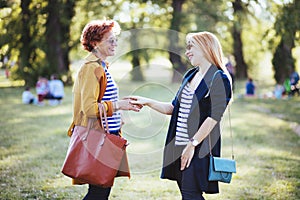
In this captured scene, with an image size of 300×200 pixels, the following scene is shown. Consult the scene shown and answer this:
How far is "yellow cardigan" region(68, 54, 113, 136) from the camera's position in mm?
3318

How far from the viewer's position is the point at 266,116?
1305 cm

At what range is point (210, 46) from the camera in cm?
341

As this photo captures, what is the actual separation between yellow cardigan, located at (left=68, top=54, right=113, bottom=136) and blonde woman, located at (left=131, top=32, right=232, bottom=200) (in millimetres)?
548

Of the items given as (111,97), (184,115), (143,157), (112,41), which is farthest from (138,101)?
(143,157)

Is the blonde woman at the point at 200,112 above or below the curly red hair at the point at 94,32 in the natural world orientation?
below

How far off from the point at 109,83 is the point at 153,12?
25.6 meters

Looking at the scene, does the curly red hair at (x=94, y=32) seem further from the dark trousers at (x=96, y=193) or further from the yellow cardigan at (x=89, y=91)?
the dark trousers at (x=96, y=193)

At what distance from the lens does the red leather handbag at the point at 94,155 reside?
3.36 meters

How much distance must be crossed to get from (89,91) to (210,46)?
894mm

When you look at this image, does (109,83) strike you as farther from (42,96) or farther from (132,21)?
(132,21)

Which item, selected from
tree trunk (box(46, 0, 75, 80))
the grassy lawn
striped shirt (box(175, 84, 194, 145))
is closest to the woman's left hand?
striped shirt (box(175, 84, 194, 145))

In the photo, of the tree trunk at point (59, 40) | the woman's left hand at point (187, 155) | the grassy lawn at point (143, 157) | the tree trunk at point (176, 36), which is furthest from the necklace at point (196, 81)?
the tree trunk at point (59, 40)

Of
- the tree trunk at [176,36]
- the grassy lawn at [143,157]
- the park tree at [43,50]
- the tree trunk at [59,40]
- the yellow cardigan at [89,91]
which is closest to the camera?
the yellow cardigan at [89,91]

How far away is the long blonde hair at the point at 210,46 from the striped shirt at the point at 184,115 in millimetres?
270
